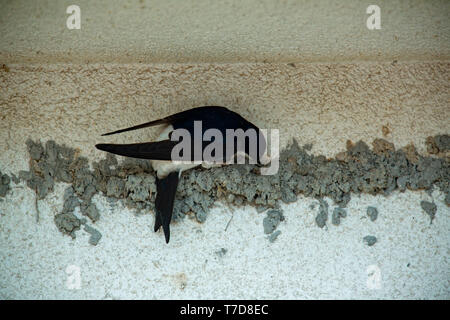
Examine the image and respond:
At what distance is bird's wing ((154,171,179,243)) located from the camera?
5.33 feet

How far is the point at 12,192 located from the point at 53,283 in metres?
0.36

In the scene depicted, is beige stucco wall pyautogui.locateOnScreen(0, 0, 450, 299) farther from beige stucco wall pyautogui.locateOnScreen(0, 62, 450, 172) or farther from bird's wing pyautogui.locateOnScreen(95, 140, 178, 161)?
bird's wing pyautogui.locateOnScreen(95, 140, 178, 161)

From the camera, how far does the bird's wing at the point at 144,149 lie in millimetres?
1501

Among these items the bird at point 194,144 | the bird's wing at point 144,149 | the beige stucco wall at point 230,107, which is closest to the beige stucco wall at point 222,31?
the beige stucco wall at point 230,107

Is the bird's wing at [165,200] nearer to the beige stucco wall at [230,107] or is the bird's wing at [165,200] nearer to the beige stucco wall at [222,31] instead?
the beige stucco wall at [230,107]

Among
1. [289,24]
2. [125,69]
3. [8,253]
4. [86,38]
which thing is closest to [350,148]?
[289,24]

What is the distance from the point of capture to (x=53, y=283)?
5.41 feet

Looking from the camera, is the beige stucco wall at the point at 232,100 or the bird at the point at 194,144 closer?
the bird at the point at 194,144

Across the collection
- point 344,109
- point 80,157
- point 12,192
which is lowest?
point 12,192

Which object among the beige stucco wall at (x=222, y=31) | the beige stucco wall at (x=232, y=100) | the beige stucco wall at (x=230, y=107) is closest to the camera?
the beige stucco wall at (x=222, y=31)

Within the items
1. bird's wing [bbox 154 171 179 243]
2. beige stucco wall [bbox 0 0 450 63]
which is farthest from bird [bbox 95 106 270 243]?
beige stucco wall [bbox 0 0 450 63]

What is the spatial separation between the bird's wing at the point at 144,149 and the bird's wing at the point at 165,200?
0.16m

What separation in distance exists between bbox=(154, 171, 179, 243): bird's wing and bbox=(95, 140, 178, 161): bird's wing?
16 centimetres

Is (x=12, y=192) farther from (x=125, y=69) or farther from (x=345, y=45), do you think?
(x=345, y=45)
